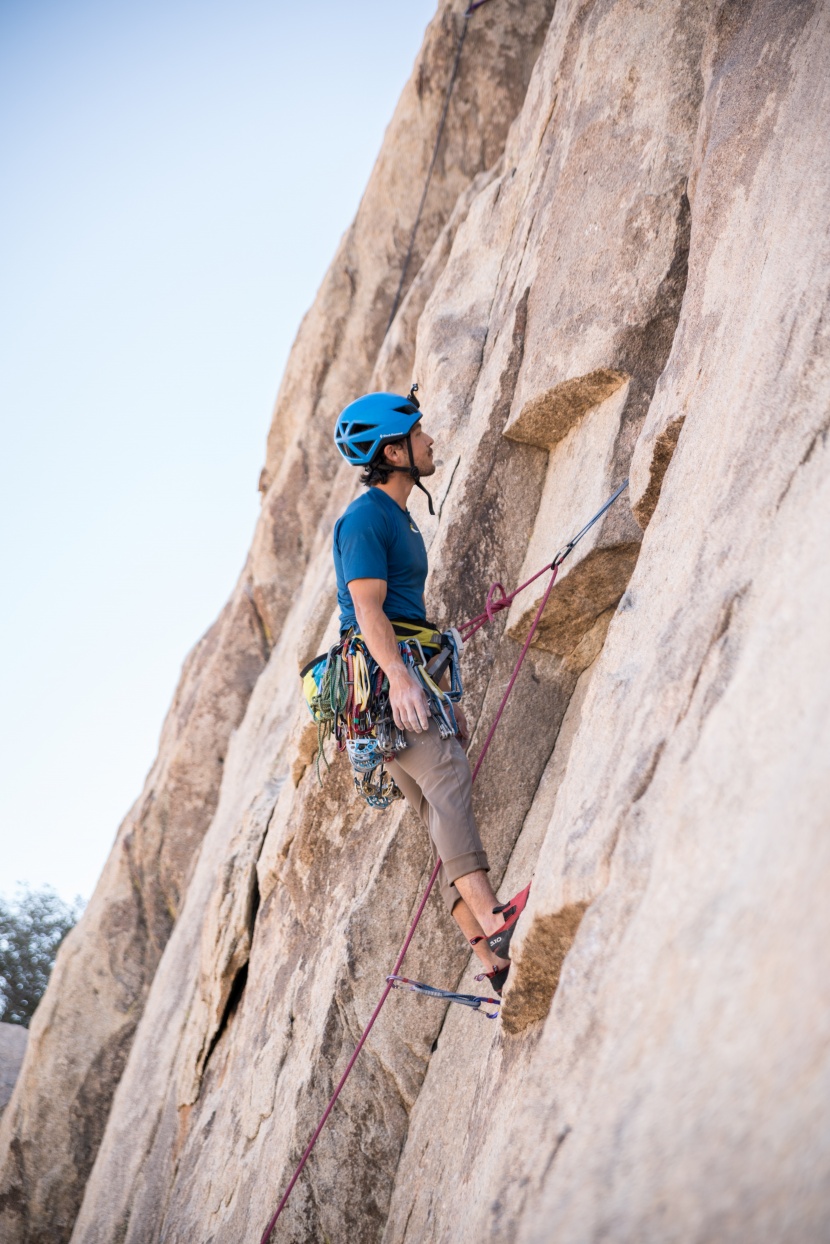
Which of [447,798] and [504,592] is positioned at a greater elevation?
[504,592]

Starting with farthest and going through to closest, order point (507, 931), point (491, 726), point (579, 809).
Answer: point (491, 726)
point (507, 931)
point (579, 809)

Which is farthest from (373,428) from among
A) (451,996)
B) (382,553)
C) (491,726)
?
(451,996)

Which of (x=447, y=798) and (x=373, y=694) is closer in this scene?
(x=447, y=798)

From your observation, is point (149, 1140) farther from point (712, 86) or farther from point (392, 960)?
point (712, 86)

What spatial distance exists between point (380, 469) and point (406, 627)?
81 centimetres

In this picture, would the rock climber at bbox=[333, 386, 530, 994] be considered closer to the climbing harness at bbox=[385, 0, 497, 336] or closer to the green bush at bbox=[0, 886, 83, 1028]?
the climbing harness at bbox=[385, 0, 497, 336]

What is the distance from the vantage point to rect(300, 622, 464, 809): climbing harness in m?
4.38

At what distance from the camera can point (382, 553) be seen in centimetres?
440

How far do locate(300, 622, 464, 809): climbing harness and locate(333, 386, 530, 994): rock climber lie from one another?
0.18ft

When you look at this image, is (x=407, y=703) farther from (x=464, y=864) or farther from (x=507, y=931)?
(x=507, y=931)

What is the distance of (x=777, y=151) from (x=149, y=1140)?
7.12 metres

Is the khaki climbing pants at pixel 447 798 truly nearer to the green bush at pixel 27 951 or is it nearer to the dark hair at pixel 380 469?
the dark hair at pixel 380 469

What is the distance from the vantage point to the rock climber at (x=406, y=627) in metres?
4.15

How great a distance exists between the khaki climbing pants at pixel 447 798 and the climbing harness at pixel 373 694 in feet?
0.21
